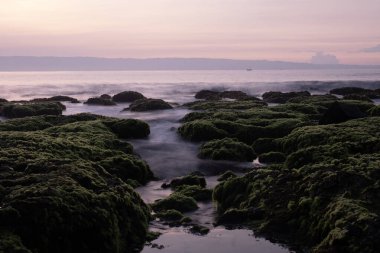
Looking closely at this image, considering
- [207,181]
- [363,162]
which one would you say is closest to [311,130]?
[207,181]

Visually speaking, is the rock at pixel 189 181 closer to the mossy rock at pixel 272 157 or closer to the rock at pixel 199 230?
the rock at pixel 199 230

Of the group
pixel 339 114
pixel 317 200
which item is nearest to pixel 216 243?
pixel 317 200

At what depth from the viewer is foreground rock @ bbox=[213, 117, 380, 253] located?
927 centimetres

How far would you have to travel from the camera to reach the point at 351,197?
10664 millimetres

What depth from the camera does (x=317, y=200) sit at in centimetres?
1103

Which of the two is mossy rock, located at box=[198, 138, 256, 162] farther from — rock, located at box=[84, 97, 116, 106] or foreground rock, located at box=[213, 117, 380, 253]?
rock, located at box=[84, 97, 116, 106]

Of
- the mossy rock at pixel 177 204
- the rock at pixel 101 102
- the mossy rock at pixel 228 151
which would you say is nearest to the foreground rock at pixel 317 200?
the mossy rock at pixel 177 204

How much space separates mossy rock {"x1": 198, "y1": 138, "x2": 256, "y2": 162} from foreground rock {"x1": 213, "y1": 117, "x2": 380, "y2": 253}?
4430 mm

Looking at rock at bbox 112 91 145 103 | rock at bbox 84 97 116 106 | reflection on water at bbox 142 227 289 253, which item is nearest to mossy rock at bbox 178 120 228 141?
reflection on water at bbox 142 227 289 253

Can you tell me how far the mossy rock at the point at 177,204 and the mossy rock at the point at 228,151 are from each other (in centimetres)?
676

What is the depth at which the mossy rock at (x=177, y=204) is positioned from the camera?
13.1 meters

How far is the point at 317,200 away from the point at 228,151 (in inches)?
371

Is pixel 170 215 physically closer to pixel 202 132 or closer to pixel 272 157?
pixel 272 157

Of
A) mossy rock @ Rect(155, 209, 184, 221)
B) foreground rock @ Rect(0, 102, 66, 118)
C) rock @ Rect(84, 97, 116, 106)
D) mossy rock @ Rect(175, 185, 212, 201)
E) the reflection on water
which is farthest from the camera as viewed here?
rock @ Rect(84, 97, 116, 106)
